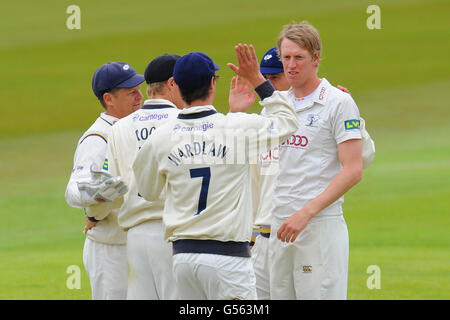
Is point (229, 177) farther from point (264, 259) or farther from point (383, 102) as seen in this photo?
point (383, 102)

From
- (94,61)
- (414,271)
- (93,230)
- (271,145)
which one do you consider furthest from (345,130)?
(94,61)

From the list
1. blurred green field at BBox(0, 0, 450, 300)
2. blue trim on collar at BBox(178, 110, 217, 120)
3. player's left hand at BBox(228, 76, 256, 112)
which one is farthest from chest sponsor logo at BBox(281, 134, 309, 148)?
blurred green field at BBox(0, 0, 450, 300)

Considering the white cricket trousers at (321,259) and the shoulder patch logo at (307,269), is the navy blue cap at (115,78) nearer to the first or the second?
the white cricket trousers at (321,259)

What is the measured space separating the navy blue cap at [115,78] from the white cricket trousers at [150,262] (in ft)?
3.95

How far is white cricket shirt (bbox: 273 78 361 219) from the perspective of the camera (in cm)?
516

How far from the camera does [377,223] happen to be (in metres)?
14.5

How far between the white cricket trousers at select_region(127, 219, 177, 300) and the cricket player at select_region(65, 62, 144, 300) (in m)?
0.30

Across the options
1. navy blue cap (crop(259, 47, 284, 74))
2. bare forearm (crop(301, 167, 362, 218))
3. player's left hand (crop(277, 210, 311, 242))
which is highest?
navy blue cap (crop(259, 47, 284, 74))

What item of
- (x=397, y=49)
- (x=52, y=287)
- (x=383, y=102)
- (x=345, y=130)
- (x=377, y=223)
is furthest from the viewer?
(x=397, y=49)

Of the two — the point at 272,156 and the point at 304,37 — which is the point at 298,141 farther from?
the point at 304,37

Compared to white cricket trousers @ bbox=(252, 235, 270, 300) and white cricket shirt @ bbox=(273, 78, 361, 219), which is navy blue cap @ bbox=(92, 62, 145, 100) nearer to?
white cricket shirt @ bbox=(273, 78, 361, 219)

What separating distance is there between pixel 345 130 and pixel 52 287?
6203 millimetres

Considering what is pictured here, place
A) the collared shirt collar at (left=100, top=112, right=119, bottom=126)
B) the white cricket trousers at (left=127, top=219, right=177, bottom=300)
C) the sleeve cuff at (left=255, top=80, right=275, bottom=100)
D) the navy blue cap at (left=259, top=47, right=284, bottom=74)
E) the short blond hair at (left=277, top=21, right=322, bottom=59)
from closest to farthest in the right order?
1. the sleeve cuff at (left=255, top=80, right=275, bottom=100)
2. the white cricket trousers at (left=127, top=219, right=177, bottom=300)
3. the short blond hair at (left=277, top=21, right=322, bottom=59)
4. the collared shirt collar at (left=100, top=112, right=119, bottom=126)
5. the navy blue cap at (left=259, top=47, right=284, bottom=74)

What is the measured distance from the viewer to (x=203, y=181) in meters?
4.64
